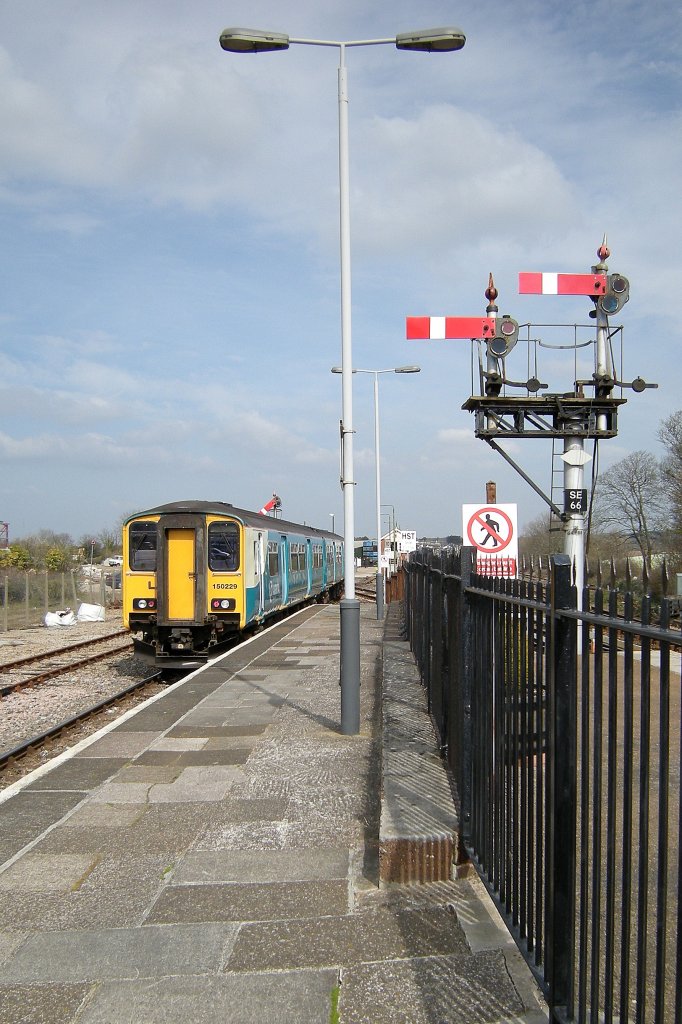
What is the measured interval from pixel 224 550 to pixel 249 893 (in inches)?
454

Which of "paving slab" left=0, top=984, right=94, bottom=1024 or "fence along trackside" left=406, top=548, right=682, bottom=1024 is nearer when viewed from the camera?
"fence along trackside" left=406, top=548, right=682, bottom=1024

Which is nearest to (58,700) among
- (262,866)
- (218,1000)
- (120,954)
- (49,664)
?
(49,664)

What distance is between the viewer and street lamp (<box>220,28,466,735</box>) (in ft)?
26.0

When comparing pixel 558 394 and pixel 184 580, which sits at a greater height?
pixel 558 394

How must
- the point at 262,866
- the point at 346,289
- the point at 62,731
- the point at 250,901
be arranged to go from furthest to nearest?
the point at 62,731
the point at 346,289
the point at 262,866
the point at 250,901

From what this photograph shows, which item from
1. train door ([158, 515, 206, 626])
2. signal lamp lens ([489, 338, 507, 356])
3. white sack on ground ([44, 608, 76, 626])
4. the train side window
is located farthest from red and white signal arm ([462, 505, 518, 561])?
white sack on ground ([44, 608, 76, 626])

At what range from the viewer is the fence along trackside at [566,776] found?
7.59ft

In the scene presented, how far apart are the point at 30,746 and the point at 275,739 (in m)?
3.13

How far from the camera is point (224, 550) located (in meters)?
16.0

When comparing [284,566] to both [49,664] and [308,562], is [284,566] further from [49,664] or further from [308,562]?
[49,664]

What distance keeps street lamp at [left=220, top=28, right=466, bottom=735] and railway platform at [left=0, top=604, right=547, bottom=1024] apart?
0.46 meters

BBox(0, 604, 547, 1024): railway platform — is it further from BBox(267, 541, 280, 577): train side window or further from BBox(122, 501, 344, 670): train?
BBox(267, 541, 280, 577): train side window

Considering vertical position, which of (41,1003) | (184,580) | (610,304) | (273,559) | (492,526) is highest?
(610,304)

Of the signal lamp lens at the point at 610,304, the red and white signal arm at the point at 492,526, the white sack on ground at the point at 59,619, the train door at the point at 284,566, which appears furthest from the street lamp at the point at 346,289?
the white sack on ground at the point at 59,619
